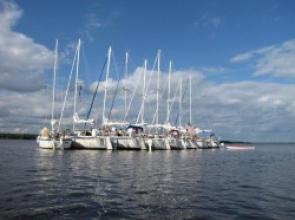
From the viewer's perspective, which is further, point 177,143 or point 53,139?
point 177,143

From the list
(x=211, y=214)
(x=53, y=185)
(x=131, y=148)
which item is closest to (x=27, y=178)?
(x=53, y=185)

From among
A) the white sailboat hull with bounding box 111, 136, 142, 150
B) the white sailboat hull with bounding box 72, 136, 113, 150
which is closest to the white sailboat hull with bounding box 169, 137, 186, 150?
the white sailboat hull with bounding box 111, 136, 142, 150

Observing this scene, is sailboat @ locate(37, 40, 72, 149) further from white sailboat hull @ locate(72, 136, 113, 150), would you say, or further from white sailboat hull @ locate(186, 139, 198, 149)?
white sailboat hull @ locate(186, 139, 198, 149)

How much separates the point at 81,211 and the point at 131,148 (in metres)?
80.3

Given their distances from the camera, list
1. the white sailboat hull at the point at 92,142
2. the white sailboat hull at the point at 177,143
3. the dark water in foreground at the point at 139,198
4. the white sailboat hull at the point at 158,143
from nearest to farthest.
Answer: the dark water in foreground at the point at 139,198, the white sailboat hull at the point at 92,142, the white sailboat hull at the point at 158,143, the white sailboat hull at the point at 177,143

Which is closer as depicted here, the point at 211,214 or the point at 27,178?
the point at 211,214

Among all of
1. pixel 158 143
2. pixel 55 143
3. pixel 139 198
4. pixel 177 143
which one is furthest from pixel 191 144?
pixel 139 198

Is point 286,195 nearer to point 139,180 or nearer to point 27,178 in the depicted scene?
point 139,180

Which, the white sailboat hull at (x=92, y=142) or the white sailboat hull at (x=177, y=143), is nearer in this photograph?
the white sailboat hull at (x=92, y=142)

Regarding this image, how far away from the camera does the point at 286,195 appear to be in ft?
88.4

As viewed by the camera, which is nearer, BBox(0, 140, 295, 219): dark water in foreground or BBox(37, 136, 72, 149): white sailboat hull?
BBox(0, 140, 295, 219): dark water in foreground

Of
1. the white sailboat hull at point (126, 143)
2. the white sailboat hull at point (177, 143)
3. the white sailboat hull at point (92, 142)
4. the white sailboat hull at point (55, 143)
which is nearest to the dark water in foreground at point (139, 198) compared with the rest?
the white sailboat hull at point (55, 143)

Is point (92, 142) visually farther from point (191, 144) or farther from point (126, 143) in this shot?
point (191, 144)

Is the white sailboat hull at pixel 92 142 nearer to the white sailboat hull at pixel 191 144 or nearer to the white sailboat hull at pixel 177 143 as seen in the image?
the white sailboat hull at pixel 177 143
